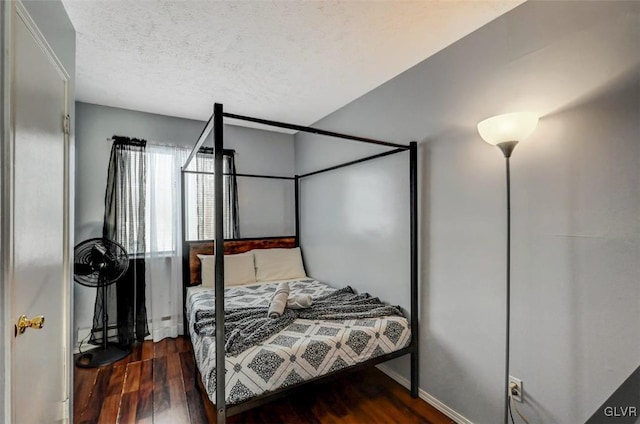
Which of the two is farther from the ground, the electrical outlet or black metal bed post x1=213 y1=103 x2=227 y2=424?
black metal bed post x1=213 y1=103 x2=227 y2=424

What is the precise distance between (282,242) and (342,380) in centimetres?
192

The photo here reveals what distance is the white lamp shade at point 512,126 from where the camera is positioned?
146 cm

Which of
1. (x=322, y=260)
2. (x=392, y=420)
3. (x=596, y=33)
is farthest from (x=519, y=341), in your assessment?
(x=322, y=260)

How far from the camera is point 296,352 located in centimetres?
175

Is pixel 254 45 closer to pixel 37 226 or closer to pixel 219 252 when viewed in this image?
pixel 219 252

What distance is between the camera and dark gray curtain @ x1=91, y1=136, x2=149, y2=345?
3.04 m

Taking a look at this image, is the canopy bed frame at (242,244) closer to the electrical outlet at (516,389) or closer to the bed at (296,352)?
the bed at (296,352)

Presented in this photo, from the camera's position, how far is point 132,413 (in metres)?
2.01

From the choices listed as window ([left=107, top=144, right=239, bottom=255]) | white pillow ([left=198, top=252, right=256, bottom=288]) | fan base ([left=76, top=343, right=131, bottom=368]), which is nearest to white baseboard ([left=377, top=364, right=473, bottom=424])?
white pillow ([left=198, top=252, right=256, bottom=288])

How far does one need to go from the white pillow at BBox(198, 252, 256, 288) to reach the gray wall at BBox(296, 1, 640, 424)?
1.70 m

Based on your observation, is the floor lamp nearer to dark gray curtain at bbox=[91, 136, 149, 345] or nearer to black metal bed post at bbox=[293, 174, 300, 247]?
black metal bed post at bbox=[293, 174, 300, 247]

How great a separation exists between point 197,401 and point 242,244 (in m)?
1.82

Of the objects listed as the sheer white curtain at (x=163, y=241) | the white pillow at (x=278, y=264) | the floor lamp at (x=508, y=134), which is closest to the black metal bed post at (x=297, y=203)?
the white pillow at (x=278, y=264)

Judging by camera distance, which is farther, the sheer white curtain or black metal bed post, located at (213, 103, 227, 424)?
the sheer white curtain
